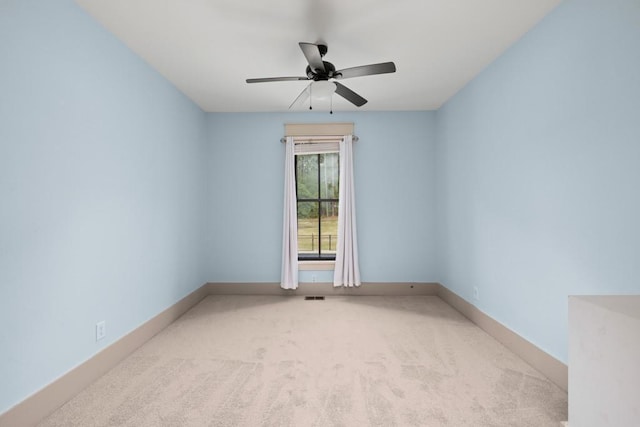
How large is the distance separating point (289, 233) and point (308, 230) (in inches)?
15.9

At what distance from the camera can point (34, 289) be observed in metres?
1.69

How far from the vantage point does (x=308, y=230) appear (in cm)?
452

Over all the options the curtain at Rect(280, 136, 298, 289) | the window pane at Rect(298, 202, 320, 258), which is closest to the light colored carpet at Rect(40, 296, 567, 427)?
the curtain at Rect(280, 136, 298, 289)

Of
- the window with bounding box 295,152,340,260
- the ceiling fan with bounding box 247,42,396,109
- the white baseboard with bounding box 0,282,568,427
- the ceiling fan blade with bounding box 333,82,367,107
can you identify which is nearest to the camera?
the white baseboard with bounding box 0,282,568,427

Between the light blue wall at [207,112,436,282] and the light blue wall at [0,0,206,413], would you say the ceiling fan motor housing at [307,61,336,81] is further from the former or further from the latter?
the light blue wall at [207,112,436,282]

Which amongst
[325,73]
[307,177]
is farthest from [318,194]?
[325,73]

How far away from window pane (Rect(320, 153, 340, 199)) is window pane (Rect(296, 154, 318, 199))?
0.30ft

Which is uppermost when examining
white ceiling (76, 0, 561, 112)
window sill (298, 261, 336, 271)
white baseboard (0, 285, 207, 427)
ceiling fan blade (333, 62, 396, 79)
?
Answer: white ceiling (76, 0, 561, 112)

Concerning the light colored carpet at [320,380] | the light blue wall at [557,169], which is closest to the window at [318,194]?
the light colored carpet at [320,380]

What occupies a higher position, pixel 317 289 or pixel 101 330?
pixel 101 330

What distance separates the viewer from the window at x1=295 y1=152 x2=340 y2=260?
4.46 m

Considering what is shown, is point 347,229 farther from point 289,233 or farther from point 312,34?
point 312,34

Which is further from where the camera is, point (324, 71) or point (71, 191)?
point (324, 71)

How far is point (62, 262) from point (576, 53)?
3538 mm
